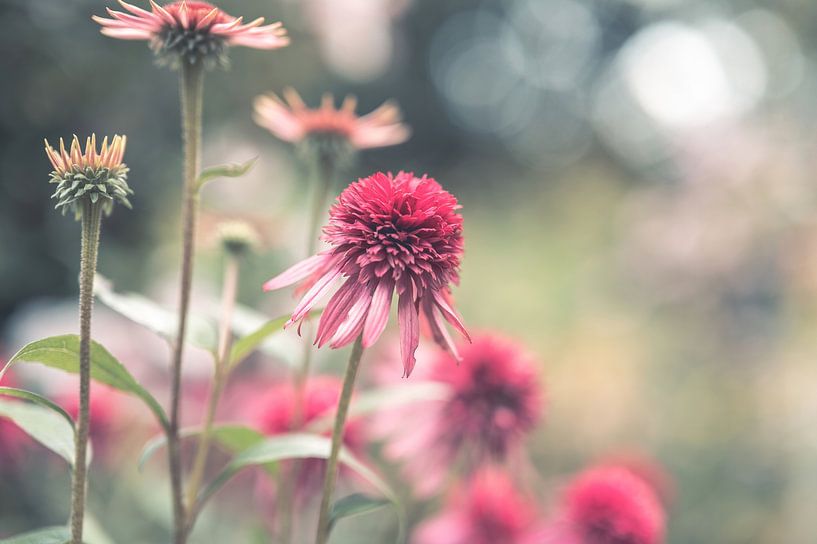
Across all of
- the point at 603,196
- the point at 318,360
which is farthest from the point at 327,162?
the point at 603,196

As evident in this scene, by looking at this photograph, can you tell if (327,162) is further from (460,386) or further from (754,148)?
(754,148)

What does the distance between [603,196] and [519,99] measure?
2743 millimetres

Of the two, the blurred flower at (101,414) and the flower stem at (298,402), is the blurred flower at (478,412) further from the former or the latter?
the blurred flower at (101,414)

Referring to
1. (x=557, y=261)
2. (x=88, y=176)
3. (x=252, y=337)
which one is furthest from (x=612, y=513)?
(x=557, y=261)

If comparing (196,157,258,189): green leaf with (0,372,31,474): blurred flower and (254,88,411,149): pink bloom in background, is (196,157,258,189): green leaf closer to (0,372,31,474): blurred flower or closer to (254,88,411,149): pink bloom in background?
(254,88,411,149): pink bloom in background

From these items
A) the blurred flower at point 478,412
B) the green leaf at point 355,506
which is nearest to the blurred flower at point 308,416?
the blurred flower at point 478,412

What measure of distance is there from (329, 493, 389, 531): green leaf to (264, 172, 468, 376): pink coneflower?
3.9 inches

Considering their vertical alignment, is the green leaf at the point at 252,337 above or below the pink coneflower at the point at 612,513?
above

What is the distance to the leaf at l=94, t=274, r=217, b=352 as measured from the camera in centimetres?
39

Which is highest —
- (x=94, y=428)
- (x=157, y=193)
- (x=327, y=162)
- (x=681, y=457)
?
(x=157, y=193)

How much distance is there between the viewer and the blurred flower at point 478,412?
622 millimetres

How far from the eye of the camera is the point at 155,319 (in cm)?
41

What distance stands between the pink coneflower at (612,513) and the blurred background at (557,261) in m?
0.35

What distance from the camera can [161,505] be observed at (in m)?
0.76
